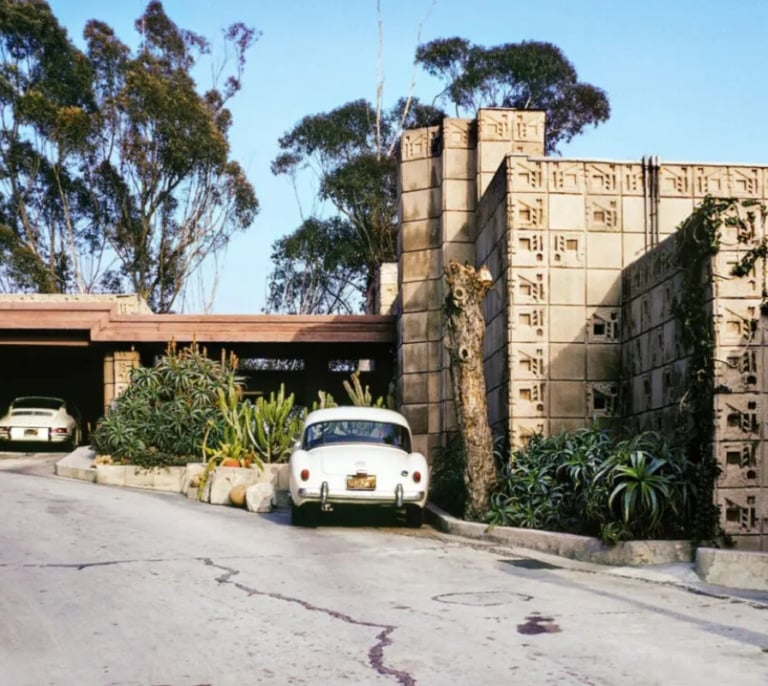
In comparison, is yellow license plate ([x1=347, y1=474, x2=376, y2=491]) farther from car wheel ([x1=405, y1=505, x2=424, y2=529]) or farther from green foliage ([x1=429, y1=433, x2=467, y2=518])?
green foliage ([x1=429, y1=433, x2=467, y2=518])

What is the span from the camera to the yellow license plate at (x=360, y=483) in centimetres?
1431

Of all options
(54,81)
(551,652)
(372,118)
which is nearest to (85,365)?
(54,81)

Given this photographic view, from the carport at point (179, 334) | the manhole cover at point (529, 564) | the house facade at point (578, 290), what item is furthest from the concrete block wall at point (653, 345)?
the carport at point (179, 334)

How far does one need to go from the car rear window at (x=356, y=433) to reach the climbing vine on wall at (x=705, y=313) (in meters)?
4.57

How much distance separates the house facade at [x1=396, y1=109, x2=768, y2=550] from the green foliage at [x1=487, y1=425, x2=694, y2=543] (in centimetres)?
54

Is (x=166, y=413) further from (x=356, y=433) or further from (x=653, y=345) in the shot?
(x=653, y=345)

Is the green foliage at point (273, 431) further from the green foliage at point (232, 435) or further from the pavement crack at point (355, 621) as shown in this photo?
the pavement crack at point (355, 621)

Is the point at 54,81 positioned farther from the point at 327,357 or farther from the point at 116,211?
the point at 327,357

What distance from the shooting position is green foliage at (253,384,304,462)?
64.1 feet

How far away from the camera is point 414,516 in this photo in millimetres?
15086

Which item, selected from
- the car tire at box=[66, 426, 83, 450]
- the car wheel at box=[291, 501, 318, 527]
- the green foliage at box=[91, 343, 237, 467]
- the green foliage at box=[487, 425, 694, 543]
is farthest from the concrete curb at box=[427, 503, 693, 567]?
the car tire at box=[66, 426, 83, 450]

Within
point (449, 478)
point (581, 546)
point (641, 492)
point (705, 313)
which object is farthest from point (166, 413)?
point (705, 313)

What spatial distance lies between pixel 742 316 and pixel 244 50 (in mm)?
37270

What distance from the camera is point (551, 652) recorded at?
23.7 ft
